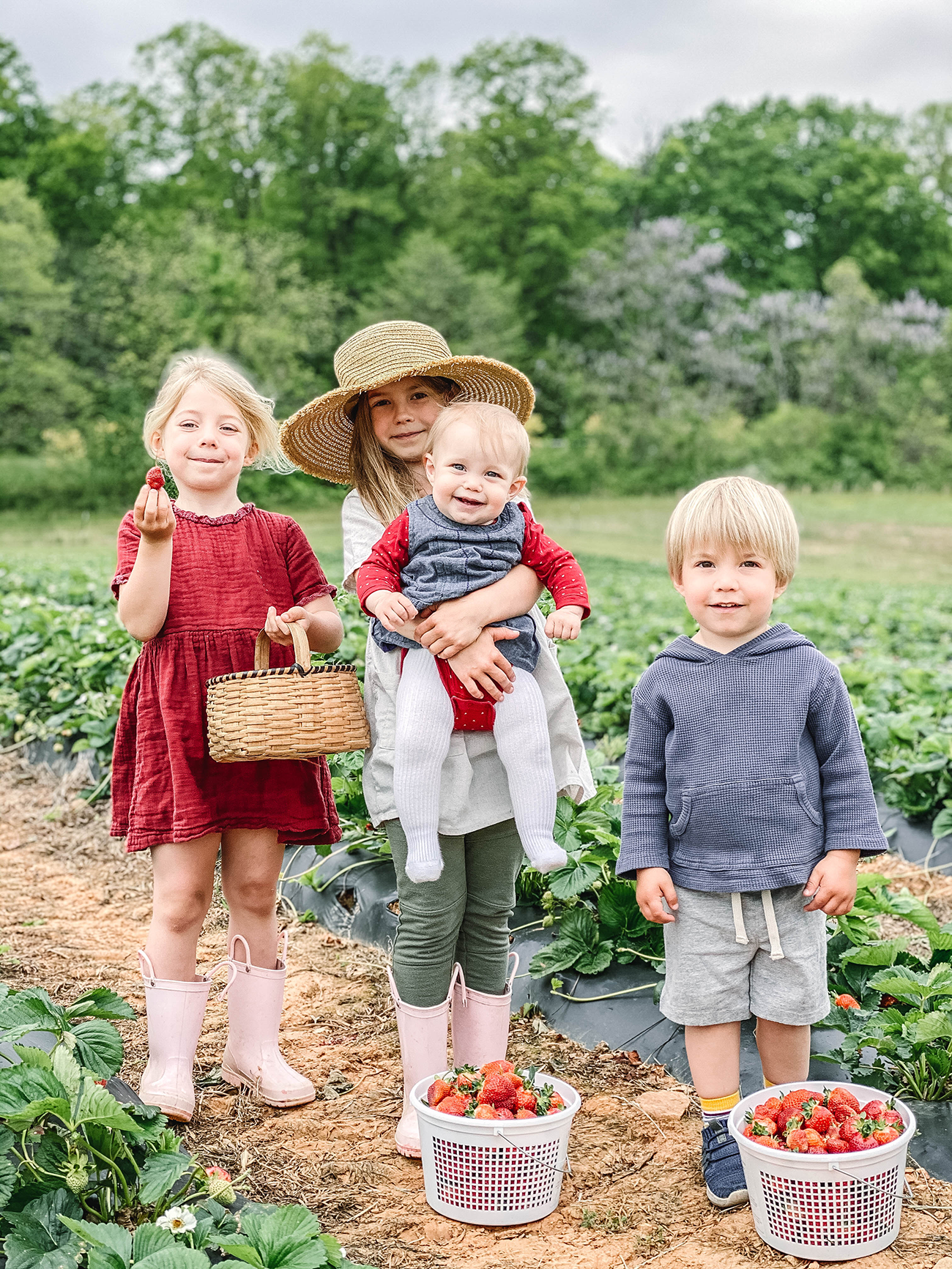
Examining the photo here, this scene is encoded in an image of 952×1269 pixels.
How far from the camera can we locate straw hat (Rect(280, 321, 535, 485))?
2.75 meters

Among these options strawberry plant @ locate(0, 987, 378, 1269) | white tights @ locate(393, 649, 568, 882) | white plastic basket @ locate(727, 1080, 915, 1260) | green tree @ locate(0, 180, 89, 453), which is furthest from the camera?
green tree @ locate(0, 180, 89, 453)

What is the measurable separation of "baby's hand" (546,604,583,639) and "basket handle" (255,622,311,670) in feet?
1.60

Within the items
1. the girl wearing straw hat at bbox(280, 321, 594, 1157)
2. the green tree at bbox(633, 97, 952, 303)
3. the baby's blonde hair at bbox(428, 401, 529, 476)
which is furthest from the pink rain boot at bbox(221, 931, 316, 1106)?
the green tree at bbox(633, 97, 952, 303)

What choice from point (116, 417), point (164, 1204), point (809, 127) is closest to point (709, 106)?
point (809, 127)

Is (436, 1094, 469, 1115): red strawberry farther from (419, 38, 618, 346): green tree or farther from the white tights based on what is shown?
(419, 38, 618, 346): green tree

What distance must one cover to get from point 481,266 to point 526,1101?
42470 millimetres

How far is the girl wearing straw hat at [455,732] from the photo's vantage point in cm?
248

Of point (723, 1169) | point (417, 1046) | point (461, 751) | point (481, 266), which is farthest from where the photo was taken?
point (481, 266)

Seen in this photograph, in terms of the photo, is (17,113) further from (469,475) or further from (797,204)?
(469,475)

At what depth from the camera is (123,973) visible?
3625mm

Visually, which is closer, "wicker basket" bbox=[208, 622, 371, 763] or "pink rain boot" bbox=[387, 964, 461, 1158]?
"wicker basket" bbox=[208, 622, 371, 763]

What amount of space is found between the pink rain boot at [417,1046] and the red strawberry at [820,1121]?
784 mm

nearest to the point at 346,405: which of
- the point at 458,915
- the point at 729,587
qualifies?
the point at 729,587

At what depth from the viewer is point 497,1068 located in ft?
7.77
